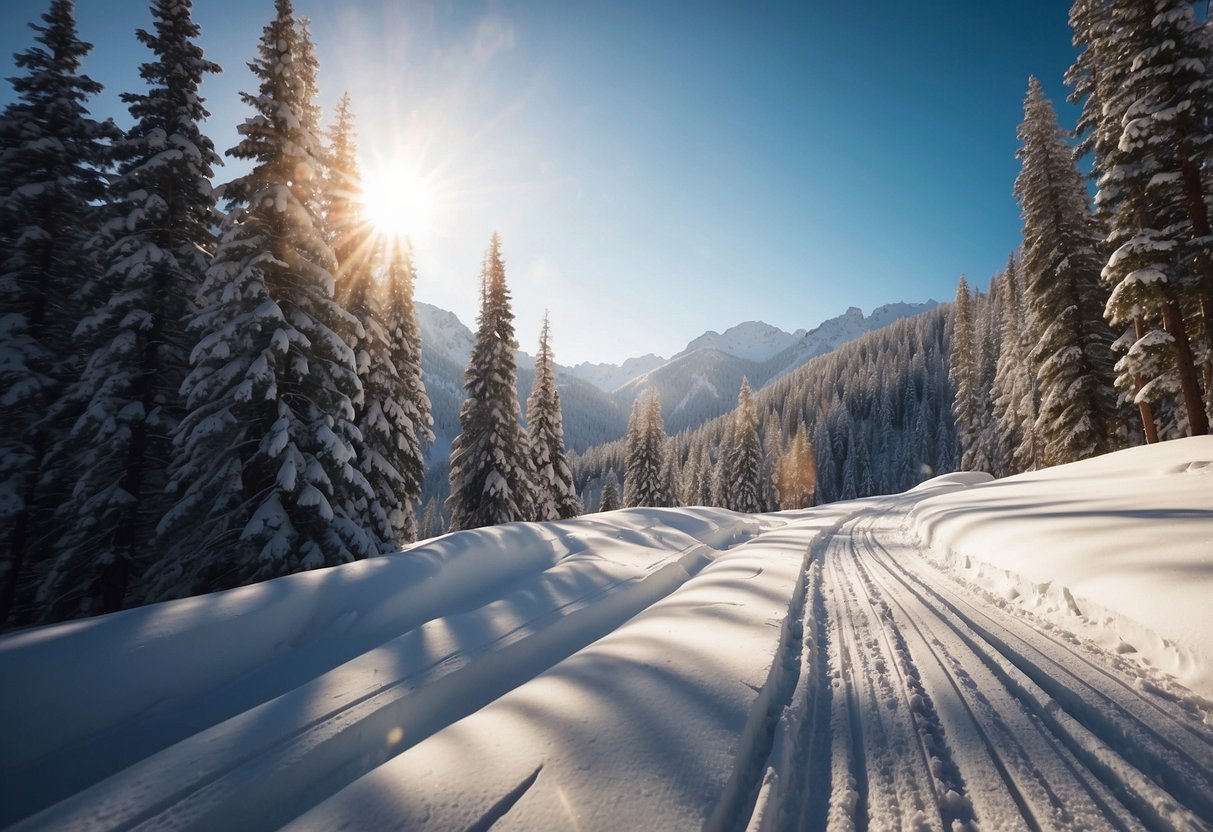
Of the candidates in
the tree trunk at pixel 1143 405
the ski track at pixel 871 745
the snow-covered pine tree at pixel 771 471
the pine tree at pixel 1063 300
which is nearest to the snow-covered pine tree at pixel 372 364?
the ski track at pixel 871 745

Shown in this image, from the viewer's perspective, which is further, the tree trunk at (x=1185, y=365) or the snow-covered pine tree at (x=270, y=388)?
the tree trunk at (x=1185, y=365)

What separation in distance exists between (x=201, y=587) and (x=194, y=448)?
2.95m

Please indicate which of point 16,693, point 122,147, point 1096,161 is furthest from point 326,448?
point 1096,161

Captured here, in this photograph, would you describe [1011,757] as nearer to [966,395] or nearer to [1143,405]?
[1143,405]

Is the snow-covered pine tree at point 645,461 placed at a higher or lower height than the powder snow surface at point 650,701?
higher

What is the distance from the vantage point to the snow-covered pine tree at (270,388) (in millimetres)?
9242

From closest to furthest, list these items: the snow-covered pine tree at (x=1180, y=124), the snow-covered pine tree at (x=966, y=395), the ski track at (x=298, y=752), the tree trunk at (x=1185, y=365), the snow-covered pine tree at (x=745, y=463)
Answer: the ski track at (x=298, y=752) → the snow-covered pine tree at (x=1180, y=124) → the tree trunk at (x=1185, y=365) → the snow-covered pine tree at (x=745, y=463) → the snow-covered pine tree at (x=966, y=395)

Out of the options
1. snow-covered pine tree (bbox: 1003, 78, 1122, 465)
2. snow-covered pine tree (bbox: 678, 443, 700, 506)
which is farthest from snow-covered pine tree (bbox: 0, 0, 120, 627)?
snow-covered pine tree (bbox: 678, 443, 700, 506)

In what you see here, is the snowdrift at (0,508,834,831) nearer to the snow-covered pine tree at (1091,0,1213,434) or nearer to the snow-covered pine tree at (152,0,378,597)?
the snow-covered pine tree at (152,0,378,597)

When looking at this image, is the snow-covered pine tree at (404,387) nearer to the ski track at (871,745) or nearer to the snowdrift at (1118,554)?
the ski track at (871,745)

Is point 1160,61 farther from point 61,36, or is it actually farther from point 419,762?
point 61,36

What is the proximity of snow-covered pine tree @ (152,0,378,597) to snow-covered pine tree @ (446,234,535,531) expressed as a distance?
9.19 meters

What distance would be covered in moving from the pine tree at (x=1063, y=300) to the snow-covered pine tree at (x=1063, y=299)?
28 mm

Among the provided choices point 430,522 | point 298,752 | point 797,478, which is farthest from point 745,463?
point 430,522
